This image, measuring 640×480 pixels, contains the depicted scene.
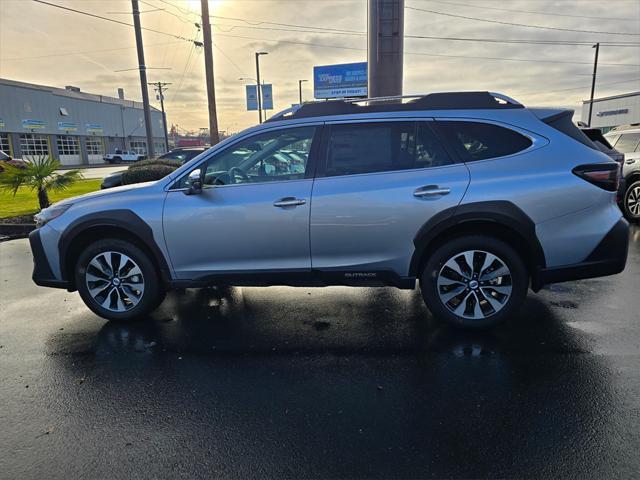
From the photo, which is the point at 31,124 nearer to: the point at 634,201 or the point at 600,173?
the point at 634,201

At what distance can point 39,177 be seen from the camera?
10062 mm

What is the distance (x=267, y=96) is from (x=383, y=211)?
49044 millimetres

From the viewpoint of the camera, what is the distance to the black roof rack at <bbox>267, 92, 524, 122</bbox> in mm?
3871

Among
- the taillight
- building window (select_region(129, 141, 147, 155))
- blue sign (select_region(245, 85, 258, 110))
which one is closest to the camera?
the taillight

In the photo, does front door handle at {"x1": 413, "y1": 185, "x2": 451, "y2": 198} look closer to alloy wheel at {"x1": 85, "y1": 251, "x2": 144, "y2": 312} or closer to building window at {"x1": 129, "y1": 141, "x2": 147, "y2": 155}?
alloy wheel at {"x1": 85, "y1": 251, "x2": 144, "y2": 312}

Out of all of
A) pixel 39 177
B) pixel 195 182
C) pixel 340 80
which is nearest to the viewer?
pixel 195 182

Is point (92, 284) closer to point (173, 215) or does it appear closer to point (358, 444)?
point (173, 215)

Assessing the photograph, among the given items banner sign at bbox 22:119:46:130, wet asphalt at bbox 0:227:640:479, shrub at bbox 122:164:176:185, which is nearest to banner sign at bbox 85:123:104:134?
banner sign at bbox 22:119:46:130

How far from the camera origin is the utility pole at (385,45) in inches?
497

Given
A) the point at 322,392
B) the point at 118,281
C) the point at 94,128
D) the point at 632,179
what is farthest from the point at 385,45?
the point at 94,128

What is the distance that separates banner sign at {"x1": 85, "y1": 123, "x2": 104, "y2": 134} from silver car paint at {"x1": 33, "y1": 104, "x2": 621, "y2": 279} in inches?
2452

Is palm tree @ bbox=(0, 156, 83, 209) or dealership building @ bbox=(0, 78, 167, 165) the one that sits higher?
dealership building @ bbox=(0, 78, 167, 165)

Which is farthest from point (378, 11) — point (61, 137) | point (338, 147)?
point (61, 137)

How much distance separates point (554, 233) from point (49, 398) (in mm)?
4021
